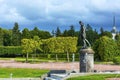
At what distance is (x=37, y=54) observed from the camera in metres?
82.2

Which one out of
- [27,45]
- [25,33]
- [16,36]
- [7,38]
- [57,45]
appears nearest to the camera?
[57,45]

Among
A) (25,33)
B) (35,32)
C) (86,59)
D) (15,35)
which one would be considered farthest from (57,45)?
(35,32)

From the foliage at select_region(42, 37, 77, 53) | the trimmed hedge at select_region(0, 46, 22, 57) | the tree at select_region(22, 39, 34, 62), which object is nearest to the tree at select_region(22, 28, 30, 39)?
the trimmed hedge at select_region(0, 46, 22, 57)

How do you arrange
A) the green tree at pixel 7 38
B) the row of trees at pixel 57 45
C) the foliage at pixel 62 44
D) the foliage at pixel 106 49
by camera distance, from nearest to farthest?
the foliage at pixel 106 49
the foliage at pixel 62 44
the row of trees at pixel 57 45
the green tree at pixel 7 38

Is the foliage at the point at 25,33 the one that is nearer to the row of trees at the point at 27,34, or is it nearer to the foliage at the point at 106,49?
the row of trees at the point at 27,34

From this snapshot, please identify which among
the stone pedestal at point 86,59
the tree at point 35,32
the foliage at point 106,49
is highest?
the tree at point 35,32

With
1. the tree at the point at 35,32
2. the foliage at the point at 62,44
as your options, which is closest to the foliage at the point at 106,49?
the foliage at the point at 62,44

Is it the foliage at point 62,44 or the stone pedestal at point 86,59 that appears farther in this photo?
the foliage at point 62,44

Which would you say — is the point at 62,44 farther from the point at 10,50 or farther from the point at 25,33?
the point at 25,33

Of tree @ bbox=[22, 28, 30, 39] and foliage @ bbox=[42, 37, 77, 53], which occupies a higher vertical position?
tree @ bbox=[22, 28, 30, 39]

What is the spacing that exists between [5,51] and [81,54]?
204 feet

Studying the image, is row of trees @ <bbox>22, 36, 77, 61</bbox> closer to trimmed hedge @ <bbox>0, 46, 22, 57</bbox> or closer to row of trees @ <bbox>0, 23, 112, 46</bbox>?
trimmed hedge @ <bbox>0, 46, 22, 57</bbox>

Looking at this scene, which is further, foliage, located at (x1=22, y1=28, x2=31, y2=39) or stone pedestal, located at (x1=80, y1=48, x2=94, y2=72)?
foliage, located at (x1=22, y1=28, x2=31, y2=39)

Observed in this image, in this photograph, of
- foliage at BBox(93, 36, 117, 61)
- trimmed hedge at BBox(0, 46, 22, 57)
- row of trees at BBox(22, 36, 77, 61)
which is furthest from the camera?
trimmed hedge at BBox(0, 46, 22, 57)
